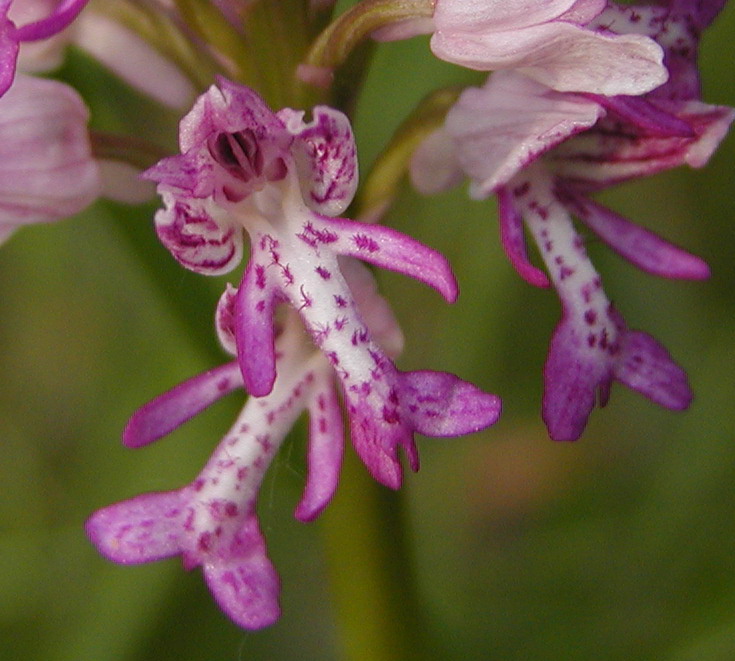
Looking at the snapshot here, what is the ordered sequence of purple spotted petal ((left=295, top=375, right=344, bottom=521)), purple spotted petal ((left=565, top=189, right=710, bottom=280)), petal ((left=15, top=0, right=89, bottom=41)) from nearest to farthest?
1. petal ((left=15, top=0, right=89, bottom=41))
2. purple spotted petal ((left=295, top=375, right=344, bottom=521))
3. purple spotted petal ((left=565, top=189, right=710, bottom=280))

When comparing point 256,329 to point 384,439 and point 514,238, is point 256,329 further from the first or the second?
point 514,238

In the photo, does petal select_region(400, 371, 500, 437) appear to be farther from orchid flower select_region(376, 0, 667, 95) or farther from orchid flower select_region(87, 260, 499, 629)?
orchid flower select_region(376, 0, 667, 95)

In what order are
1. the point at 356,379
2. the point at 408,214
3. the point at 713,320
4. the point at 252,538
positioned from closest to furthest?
the point at 356,379 → the point at 252,538 → the point at 408,214 → the point at 713,320

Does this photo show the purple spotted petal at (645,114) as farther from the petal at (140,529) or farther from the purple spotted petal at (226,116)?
the petal at (140,529)

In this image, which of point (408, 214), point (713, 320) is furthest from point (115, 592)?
point (713, 320)

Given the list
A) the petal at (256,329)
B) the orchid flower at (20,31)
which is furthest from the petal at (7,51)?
the petal at (256,329)

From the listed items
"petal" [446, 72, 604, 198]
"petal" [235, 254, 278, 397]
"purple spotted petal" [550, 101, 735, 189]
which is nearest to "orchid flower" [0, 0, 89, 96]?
"petal" [235, 254, 278, 397]

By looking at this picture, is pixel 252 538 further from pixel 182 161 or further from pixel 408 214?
pixel 408 214
